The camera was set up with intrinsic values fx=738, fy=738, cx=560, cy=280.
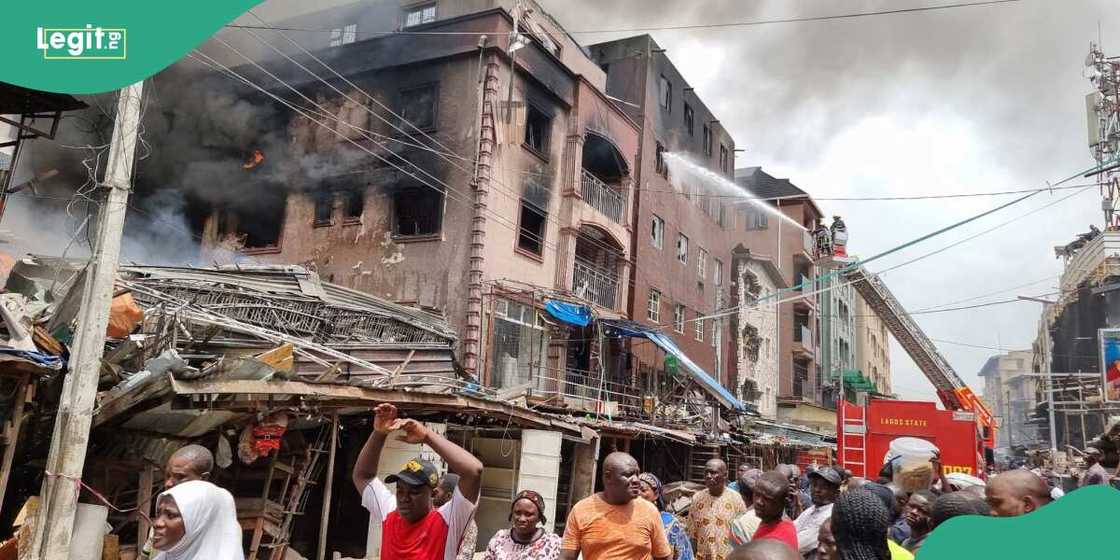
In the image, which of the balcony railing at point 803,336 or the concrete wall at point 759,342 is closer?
the concrete wall at point 759,342

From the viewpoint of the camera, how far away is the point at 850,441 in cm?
1338

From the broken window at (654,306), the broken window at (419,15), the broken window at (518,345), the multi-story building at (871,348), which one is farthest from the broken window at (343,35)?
the multi-story building at (871,348)

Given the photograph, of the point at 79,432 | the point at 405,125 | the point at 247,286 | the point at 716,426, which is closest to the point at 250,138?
the point at 405,125

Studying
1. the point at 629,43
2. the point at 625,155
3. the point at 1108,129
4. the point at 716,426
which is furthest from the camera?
the point at 629,43

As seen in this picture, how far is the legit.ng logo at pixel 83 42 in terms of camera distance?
466cm

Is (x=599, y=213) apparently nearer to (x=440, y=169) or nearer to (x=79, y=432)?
(x=440, y=169)

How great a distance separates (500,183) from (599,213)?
397 centimetres

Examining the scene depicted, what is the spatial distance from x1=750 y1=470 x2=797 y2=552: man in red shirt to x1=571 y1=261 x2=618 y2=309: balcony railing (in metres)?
15.0

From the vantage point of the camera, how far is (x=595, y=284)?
2044 centimetres

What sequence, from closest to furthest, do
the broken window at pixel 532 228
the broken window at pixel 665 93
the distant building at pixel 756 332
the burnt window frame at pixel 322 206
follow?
the burnt window frame at pixel 322 206, the broken window at pixel 532 228, the broken window at pixel 665 93, the distant building at pixel 756 332

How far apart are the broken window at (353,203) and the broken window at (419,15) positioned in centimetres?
443

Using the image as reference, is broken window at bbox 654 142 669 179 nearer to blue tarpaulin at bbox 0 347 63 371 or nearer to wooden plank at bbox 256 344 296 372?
wooden plank at bbox 256 344 296 372

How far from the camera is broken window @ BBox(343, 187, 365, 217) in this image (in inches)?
696

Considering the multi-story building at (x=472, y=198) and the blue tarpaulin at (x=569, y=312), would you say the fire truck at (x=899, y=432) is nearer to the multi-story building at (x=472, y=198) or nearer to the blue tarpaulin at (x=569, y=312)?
the multi-story building at (x=472, y=198)
